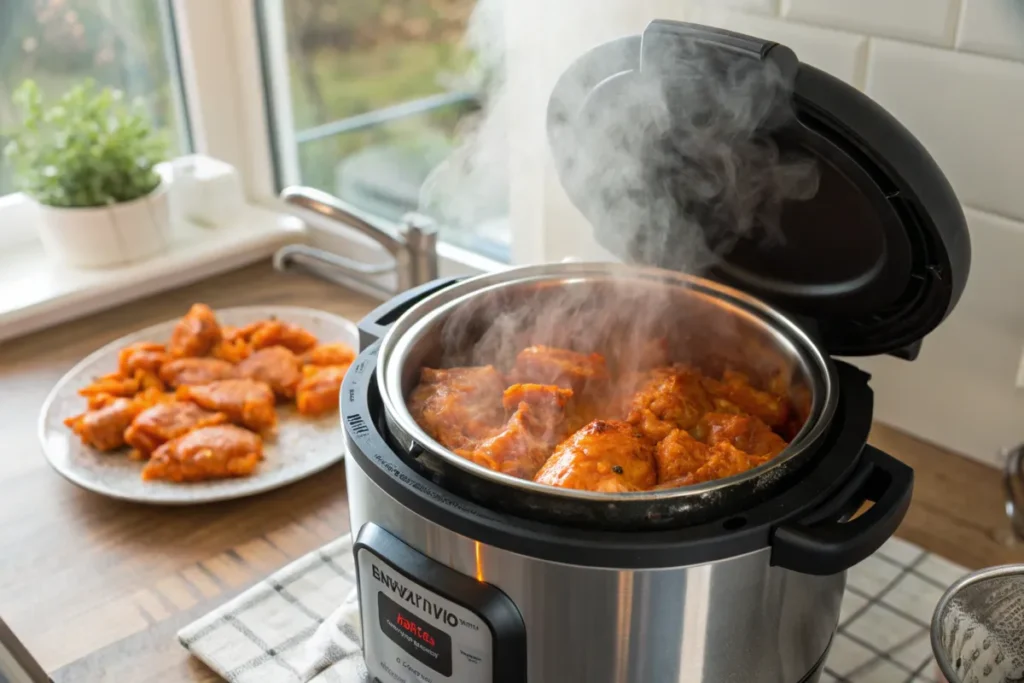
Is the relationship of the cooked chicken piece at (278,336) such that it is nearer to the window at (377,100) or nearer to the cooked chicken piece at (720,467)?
the window at (377,100)

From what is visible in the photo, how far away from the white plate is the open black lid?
0.43 meters

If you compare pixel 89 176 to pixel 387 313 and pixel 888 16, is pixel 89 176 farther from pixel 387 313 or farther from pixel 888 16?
pixel 888 16

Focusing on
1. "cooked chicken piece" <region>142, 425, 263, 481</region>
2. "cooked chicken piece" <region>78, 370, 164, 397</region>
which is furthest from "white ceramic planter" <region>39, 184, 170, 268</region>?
"cooked chicken piece" <region>142, 425, 263, 481</region>

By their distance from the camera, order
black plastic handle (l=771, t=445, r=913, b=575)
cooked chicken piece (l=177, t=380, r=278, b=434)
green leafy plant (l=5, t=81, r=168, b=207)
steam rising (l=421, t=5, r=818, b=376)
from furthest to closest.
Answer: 1. green leafy plant (l=5, t=81, r=168, b=207)
2. cooked chicken piece (l=177, t=380, r=278, b=434)
3. steam rising (l=421, t=5, r=818, b=376)
4. black plastic handle (l=771, t=445, r=913, b=575)

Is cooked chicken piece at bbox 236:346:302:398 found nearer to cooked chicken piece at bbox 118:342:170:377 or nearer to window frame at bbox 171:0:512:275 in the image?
cooked chicken piece at bbox 118:342:170:377

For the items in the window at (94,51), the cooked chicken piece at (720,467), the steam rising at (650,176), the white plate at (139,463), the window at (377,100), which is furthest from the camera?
the window at (377,100)

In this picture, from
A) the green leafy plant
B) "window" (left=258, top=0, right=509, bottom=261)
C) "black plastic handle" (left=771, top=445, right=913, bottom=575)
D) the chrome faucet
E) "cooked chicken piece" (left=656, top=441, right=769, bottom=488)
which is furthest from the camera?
"window" (left=258, top=0, right=509, bottom=261)

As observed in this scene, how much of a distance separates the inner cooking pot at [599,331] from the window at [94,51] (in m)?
1.20

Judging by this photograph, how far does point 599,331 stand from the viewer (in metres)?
0.98

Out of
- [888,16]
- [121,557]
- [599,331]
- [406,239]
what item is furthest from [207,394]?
[888,16]

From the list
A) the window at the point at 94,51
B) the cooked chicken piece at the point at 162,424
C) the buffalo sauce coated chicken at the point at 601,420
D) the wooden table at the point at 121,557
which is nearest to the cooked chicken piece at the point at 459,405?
the buffalo sauce coated chicken at the point at 601,420

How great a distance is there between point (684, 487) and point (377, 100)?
165 cm

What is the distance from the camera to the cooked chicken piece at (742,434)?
31.7 inches

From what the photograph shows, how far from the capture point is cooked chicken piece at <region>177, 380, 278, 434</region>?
49.5 inches
